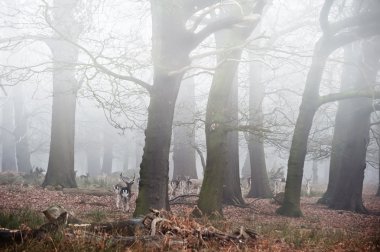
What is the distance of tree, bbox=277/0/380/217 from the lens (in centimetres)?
1177

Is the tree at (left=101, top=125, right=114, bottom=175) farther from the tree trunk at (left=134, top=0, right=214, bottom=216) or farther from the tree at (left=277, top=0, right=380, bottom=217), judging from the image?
the tree trunk at (left=134, top=0, right=214, bottom=216)

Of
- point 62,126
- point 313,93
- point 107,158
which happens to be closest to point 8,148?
point 107,158

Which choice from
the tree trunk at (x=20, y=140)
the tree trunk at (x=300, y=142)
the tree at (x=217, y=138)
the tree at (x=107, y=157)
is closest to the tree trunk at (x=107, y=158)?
the tree at (x=107, y=157)

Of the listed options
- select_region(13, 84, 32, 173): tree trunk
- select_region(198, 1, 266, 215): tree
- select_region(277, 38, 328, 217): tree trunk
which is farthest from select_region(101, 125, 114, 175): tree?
select_region(198, 1, 266, 215): tree

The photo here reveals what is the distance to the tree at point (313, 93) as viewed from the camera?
1177cm

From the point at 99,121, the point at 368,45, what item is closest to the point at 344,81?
the point at 368,45

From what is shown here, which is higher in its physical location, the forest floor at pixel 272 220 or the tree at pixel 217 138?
the tree at pixel 217 138

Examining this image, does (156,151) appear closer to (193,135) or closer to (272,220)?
(272,220)

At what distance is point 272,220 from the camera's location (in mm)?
10523

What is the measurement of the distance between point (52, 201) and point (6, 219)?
5.34 meters

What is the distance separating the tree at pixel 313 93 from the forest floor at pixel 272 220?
73 centimetres

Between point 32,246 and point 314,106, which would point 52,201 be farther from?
point 314,106

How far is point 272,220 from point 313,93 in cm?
418

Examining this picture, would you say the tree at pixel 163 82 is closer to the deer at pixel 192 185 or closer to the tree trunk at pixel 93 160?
the deer at pixel 192 185
